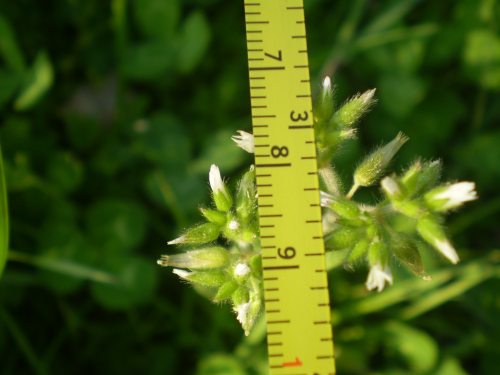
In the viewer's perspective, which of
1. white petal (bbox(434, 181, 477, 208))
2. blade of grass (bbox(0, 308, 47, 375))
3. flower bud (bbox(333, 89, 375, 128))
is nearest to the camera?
white petal (bbox(434, 181, 477, 208))

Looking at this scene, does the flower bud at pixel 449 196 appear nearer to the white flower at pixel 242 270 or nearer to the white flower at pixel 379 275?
the white flower at pixel 379 275

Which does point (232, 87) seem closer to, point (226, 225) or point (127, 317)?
point (127, 317)

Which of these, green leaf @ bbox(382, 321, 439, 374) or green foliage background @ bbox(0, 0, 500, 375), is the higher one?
green foliage background @ bbox(0, 0, 500, 375)

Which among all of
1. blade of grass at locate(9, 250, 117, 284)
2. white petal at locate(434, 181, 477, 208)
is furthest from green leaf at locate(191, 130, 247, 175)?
white petal at locate(434, 181, 477, 208)

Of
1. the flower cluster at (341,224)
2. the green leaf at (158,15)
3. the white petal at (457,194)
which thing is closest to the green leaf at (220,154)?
the green leaf at (158,15)

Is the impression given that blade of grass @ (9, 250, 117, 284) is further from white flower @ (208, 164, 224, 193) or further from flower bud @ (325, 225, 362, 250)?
flower bud @ (325, 225, 362, 250)
